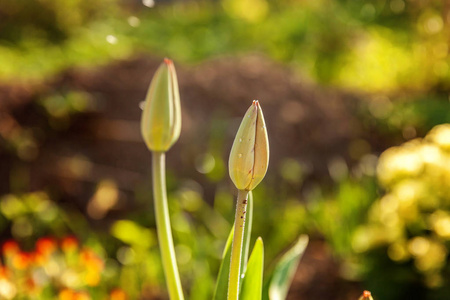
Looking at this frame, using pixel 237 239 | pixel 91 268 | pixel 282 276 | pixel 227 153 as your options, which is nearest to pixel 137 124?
pixel 227 153

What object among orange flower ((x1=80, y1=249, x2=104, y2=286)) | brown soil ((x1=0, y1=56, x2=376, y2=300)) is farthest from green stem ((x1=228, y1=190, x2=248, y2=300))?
brown soil ((x1=0, y1=56, x2=376, y2=300))

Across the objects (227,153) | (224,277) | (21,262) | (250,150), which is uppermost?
(227,153)

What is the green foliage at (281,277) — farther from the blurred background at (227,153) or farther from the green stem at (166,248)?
the blurred background at (227,153)

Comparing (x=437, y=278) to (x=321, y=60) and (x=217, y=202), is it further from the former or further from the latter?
(x=321, y=60)

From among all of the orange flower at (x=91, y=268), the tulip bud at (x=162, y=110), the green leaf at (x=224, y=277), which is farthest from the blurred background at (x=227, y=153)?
the green leaf at (x=224, y=277)

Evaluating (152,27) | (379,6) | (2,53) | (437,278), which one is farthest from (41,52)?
(437,278)

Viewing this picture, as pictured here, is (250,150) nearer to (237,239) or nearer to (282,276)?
(237,239)

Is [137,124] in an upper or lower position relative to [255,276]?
upper
